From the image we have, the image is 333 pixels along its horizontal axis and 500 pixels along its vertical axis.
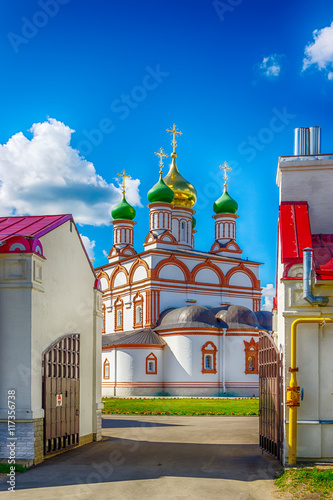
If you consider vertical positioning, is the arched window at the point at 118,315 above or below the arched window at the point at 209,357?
above

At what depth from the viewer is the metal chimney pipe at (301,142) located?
37.8 ft

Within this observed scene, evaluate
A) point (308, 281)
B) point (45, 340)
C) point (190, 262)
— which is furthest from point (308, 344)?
point (190, 262)

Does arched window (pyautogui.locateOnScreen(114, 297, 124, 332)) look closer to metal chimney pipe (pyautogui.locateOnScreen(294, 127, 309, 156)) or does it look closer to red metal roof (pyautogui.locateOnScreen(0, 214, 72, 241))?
red metal roof (pyautogui.locateOnScreen(0, 214, 72, 241))

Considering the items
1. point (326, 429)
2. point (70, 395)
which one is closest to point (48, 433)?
point (70, 395)

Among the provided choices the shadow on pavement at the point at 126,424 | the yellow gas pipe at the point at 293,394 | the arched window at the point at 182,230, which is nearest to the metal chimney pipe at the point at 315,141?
the yellow gas pipe at the point at 293,394

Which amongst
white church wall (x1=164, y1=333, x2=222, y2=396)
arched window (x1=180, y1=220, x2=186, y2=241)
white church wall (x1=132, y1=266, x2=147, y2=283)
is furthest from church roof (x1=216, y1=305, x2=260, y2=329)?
arched window (x1=180, y1=220, x2=186, y2=241)

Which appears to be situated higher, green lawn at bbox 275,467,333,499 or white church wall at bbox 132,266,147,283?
white church wall at bbox 132,266,147,283

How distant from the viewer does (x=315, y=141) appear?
11547 mm

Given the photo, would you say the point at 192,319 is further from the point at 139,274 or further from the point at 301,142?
the point at 301,142

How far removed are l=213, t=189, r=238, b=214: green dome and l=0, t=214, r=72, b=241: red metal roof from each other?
3157cm

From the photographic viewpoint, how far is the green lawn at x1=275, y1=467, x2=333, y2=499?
24.2 feet

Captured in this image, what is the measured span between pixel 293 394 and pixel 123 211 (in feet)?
114

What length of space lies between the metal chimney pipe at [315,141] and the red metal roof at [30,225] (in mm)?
4799

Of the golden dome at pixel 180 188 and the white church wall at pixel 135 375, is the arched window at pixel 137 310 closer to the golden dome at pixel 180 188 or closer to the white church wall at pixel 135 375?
the white church wall at pixel 135 375
